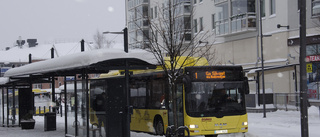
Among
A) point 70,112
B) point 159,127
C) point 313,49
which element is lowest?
point 159,127

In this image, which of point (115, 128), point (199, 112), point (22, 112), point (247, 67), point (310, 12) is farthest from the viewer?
point (247, 67)

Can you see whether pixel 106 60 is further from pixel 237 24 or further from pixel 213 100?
pixel 237 24

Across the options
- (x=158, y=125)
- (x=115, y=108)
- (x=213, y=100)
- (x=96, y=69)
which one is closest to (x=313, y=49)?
(x=158, y=125)

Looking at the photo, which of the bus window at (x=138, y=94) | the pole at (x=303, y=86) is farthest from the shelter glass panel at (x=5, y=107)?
the pole at (x=303, y=86)

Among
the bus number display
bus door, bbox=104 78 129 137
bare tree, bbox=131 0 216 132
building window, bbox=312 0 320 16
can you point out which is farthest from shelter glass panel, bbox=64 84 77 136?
building window, bbox=312 0 320 16

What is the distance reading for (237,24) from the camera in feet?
143

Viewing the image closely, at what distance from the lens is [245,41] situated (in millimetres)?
44094

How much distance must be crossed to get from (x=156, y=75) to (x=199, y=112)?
2946 millimetres

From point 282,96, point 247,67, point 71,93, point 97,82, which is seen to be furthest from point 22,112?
point 247,67

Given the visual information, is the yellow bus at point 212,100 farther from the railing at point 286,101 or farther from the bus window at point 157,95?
the railing at point 286,101

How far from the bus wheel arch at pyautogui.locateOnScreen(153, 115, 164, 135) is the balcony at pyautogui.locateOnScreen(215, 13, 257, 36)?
962 inches

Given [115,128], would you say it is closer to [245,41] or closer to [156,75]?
[156,75]

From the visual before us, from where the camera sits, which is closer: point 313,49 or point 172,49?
point 172,49

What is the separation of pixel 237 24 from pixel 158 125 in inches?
1007
